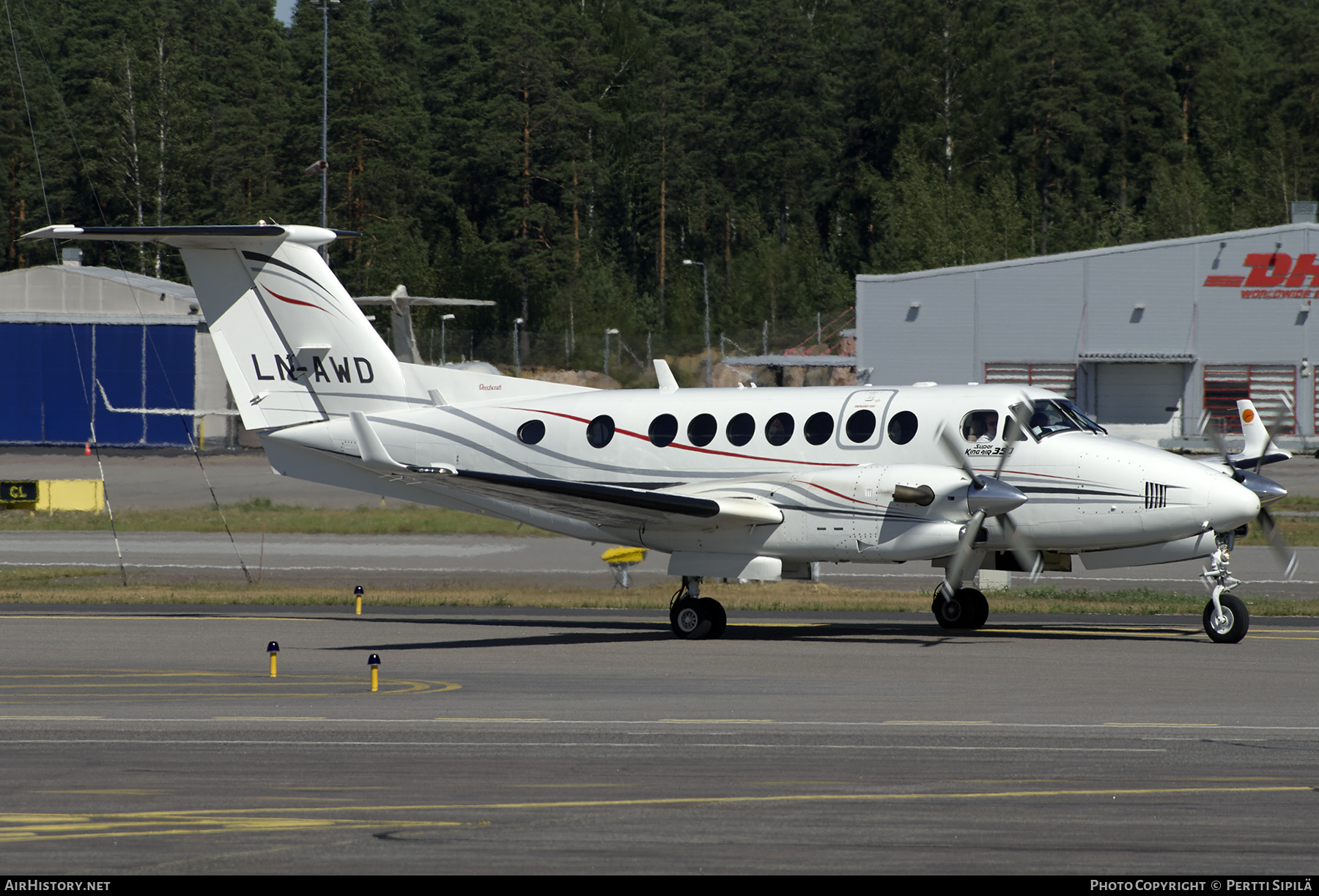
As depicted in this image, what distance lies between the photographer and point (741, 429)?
1939cm

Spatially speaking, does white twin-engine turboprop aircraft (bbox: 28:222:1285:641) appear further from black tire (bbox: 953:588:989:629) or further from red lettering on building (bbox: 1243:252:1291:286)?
red lettering on building (bbox: 1243:252:1291:286)

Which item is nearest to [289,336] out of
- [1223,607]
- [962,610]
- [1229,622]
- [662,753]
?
[962,610]

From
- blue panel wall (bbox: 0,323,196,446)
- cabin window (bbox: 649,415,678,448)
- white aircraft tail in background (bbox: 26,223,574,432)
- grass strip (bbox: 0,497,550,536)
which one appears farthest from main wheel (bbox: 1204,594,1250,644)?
blue panel wall (bbox: 0,323,196,446)

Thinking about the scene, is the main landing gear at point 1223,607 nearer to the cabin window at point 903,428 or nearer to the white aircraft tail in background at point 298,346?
the cabin window at point 903,428

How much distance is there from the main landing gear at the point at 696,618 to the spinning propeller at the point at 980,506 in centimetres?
311

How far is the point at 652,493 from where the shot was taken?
724 inches

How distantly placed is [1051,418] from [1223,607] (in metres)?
3.22

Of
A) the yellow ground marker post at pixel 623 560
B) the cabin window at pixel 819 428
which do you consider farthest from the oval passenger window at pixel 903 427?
the yellow ground marker post at pixel 623 560

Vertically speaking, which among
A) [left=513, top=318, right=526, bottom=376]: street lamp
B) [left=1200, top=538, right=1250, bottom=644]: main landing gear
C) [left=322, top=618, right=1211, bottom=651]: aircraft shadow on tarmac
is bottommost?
[left=322, top=618, right=1211, bottom=651]: aircraft shadow on tarmac

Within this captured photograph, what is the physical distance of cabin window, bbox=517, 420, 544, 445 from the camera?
67.5 feet

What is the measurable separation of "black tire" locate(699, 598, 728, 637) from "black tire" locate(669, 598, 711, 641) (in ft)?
0.10
